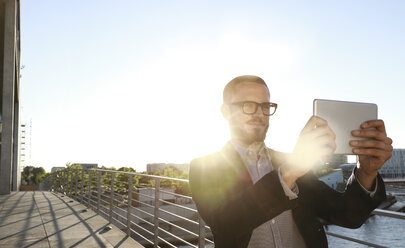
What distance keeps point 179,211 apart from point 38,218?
32.4 meters

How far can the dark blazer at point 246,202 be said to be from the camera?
1.26 m

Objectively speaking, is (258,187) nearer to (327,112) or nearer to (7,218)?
(327,112)

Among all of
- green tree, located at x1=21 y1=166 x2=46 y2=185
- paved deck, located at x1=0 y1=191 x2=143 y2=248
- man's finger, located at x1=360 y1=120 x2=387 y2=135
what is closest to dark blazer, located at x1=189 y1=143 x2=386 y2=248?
man's finger, located at x1=360 y1=120 x2=387 y2=135

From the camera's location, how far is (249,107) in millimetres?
1412

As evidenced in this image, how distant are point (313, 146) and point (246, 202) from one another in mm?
307

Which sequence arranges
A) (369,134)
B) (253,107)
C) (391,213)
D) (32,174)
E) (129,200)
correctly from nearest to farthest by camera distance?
1. (369,134)
2. (253,107)
3. (391,213)
4. (129,200)
5. (32,174)

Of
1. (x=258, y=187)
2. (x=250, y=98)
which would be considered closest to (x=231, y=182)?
(x=258, y=187)

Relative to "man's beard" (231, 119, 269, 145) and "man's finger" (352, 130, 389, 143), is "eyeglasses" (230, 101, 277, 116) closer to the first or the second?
"man's beard" (231, 119, 269, 145)

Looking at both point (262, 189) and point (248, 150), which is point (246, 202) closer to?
point (262, 189)

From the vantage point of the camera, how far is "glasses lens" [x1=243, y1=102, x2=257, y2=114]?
141 cm

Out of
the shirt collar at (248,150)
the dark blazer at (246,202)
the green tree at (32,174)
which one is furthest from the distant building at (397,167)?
the shirt collar at (248,150)

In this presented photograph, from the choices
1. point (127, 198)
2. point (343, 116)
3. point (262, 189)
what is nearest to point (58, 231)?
point (127, 198)

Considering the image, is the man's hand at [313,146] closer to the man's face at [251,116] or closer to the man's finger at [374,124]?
the man's finger at [374,124]

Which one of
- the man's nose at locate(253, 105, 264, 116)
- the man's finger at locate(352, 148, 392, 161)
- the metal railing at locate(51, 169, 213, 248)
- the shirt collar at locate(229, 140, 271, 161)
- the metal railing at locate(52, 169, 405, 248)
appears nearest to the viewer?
the man's finger at locate(352, 148, 392, 161)
